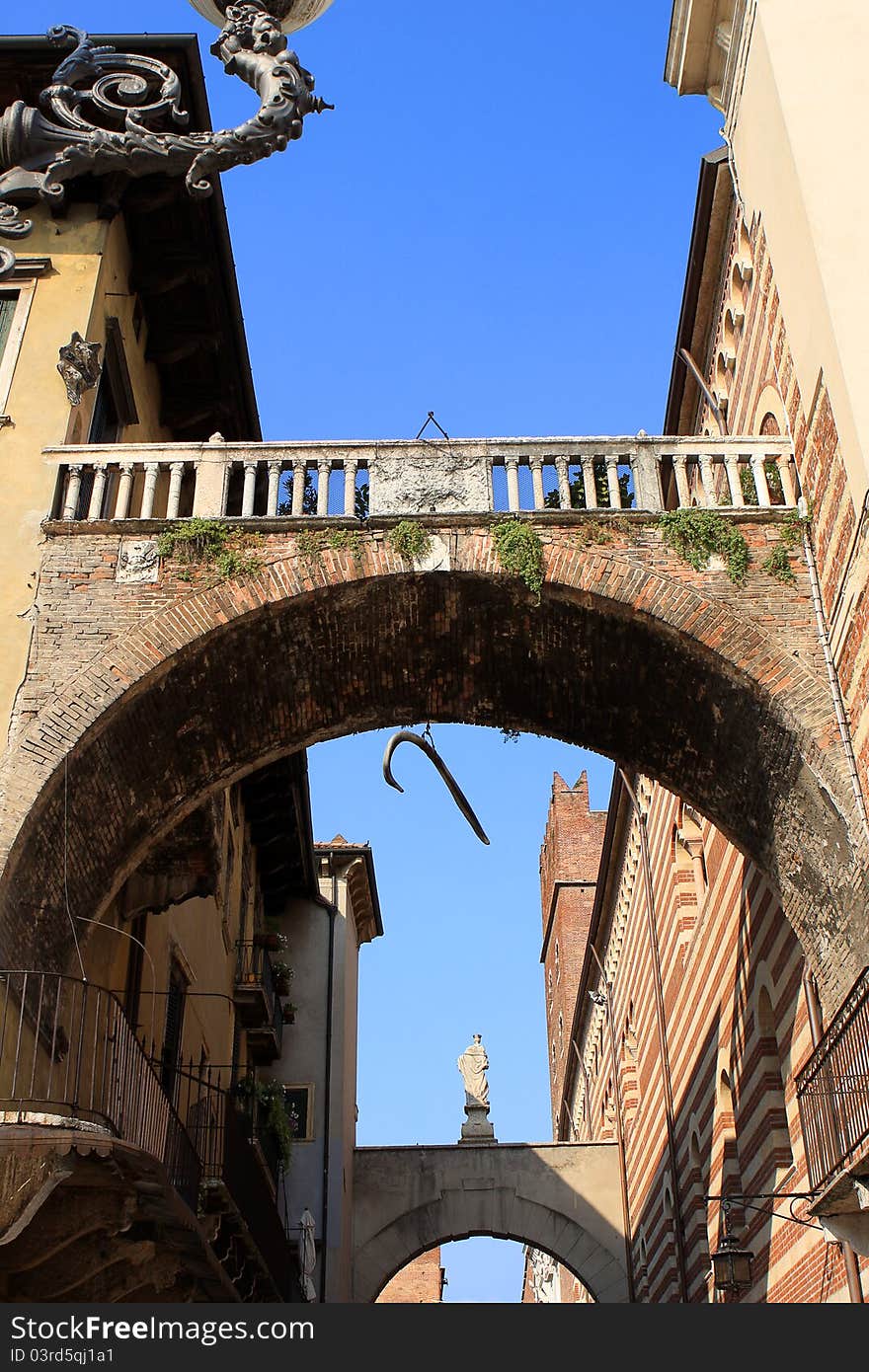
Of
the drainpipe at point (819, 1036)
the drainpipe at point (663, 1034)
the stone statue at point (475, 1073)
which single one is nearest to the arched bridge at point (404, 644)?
the drainpipe at point (819, 1036)

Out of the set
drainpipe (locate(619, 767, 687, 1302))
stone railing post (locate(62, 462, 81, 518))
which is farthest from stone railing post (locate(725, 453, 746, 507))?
drainpipe (locate(619, 767, 687, 1302))

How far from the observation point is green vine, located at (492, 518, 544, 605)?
10.3 meters

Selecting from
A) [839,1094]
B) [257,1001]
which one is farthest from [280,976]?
[839,1094]

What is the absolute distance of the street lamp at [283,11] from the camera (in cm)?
1367

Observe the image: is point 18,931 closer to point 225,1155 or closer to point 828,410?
point 225,1155

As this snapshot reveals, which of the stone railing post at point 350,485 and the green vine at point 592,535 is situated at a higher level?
the stone railing post at point 350,485

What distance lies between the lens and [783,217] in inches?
414

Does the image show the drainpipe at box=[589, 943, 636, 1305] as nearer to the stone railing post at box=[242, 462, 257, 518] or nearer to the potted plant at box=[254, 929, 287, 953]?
the potted plant at box=[254, 929, 287, 953]

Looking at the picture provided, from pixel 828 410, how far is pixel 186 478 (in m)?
6.88

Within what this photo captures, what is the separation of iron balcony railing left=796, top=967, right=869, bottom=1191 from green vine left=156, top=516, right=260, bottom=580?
5.37m

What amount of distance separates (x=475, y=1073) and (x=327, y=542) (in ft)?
68.5

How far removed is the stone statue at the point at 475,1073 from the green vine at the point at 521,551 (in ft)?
62.7

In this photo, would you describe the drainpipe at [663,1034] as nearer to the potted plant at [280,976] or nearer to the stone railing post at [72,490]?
the potted plant at [280,976]

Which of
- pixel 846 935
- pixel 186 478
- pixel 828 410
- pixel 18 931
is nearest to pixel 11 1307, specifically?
pixel 18 931
